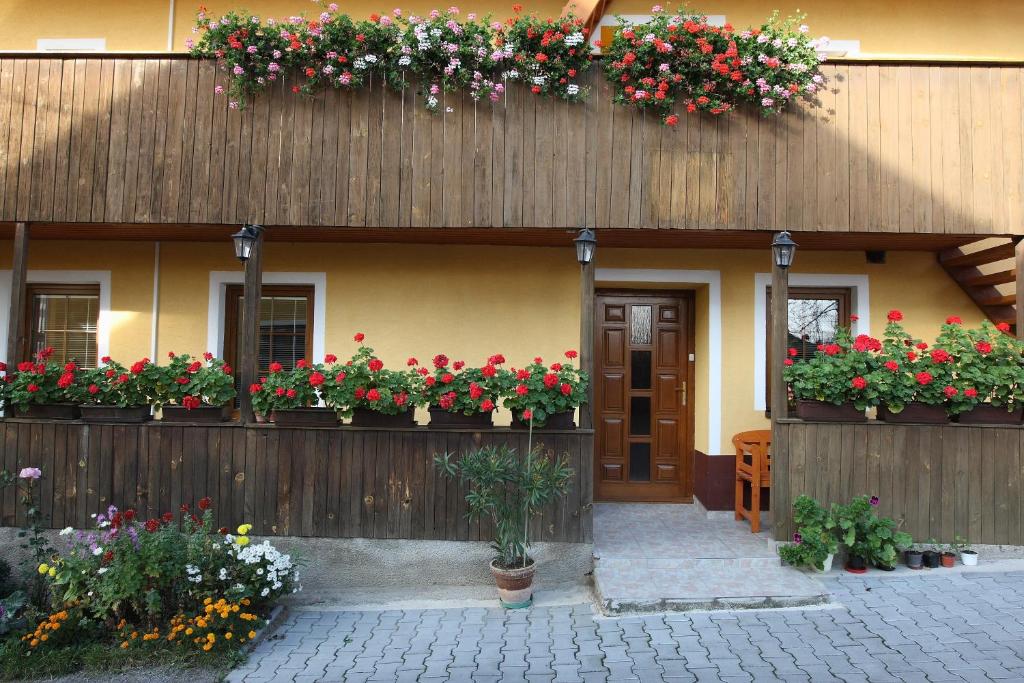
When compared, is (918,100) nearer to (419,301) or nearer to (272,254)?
(419,301)

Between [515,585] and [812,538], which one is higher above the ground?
[812,538]

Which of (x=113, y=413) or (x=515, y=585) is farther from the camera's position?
(x=113, y=413)

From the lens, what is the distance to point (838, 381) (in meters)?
5.10

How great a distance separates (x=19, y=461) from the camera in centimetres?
531

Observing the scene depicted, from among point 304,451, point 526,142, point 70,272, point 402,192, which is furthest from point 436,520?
point 70,272

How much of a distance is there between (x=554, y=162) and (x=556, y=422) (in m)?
2.08

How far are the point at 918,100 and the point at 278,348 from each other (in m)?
6.23

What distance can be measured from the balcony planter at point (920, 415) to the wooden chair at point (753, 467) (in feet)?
3.41

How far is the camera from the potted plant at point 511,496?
471 centimetres

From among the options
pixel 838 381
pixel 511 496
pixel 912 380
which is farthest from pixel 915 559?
pixel 511 496

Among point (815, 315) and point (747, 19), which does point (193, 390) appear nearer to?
Result: point (815, 315)

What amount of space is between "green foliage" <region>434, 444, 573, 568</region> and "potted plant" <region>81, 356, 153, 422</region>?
2405 mm

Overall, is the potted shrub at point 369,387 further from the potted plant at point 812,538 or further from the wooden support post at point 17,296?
the potted plant at point 812,538

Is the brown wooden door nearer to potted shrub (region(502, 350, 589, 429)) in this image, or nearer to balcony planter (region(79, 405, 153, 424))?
potted shrub (region(502, 350, 589, 429))
